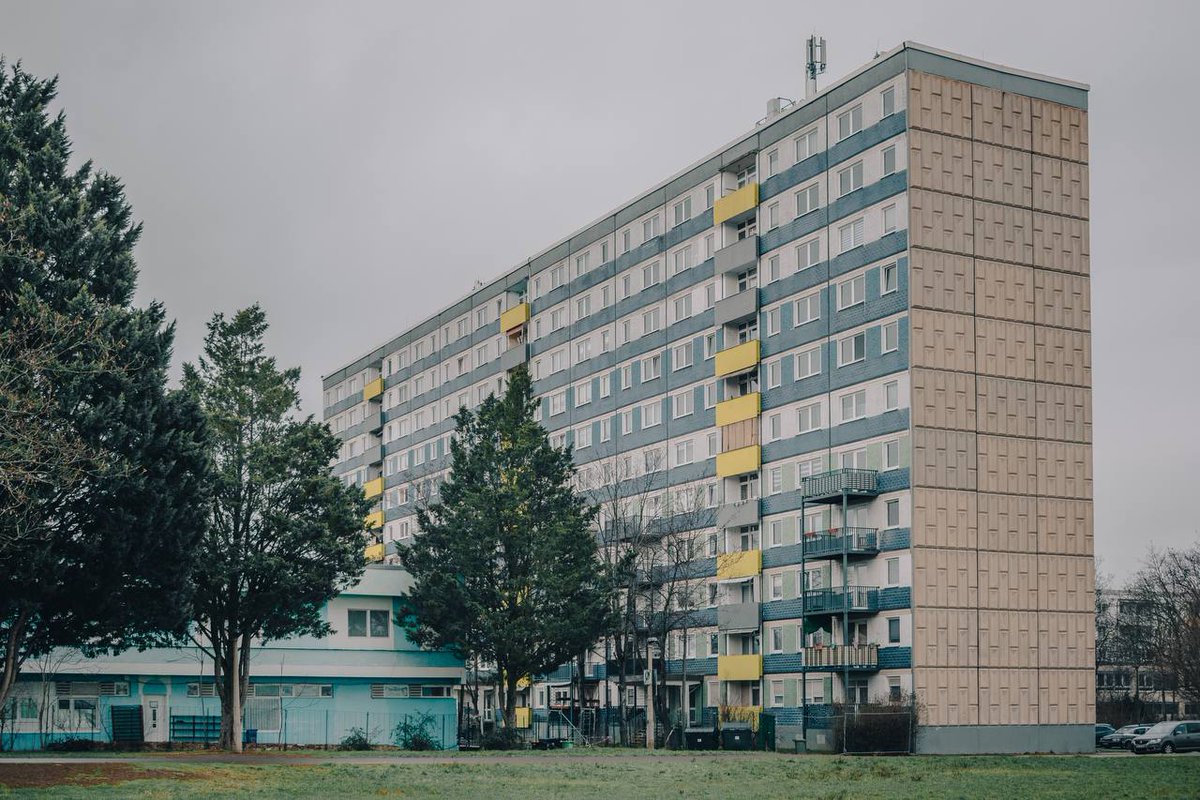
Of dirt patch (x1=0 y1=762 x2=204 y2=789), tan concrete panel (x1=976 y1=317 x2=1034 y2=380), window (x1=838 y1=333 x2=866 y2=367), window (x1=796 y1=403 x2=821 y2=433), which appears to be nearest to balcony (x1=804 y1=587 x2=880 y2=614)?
window (x1=796 y1=403 x2=821 y2=433)

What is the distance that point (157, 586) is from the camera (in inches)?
1682

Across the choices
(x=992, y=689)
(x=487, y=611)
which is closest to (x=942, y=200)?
(x=992, y=689)

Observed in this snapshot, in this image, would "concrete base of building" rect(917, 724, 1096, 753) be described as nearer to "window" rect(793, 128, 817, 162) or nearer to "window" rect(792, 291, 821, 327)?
"window" rect(792, 291, 821, 327)

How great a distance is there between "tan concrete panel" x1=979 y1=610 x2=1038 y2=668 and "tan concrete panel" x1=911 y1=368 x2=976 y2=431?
8.38 m

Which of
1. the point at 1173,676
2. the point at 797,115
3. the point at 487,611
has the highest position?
the point at 797,115

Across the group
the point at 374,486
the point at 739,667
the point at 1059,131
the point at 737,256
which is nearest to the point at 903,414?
the point at 1059,131

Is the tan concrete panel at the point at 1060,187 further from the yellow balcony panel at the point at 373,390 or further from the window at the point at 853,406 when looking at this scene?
the yellow balcony panel at the point at 373,390

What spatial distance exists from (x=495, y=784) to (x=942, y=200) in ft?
140

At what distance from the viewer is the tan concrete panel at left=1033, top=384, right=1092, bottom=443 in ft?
232

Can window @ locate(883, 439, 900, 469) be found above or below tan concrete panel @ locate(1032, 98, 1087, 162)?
below

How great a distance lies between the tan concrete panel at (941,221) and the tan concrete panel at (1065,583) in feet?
47.4

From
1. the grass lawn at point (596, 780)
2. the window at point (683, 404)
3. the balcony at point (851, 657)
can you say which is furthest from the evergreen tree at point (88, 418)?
the window at point (683, 404)

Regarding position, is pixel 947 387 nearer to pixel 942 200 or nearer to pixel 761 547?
pixel 942 200

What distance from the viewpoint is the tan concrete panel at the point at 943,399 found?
6725 cm
